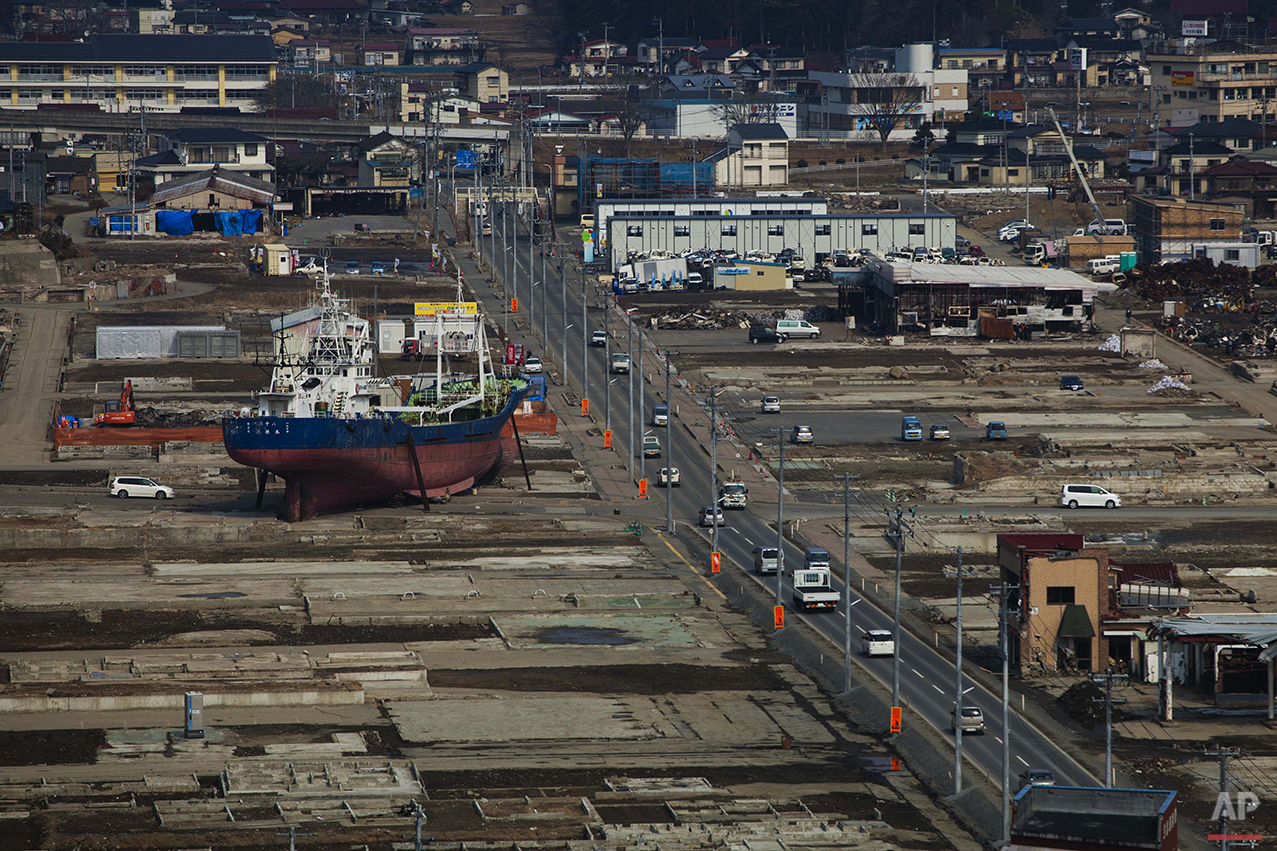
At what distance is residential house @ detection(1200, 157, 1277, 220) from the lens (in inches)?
7283

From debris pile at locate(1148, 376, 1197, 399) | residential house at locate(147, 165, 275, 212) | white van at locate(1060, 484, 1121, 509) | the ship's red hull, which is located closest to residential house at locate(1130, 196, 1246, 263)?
debris pile at locate(1148, 376, 1197, 399)

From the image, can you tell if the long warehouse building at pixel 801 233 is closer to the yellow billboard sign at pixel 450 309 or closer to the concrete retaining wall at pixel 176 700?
the yellow billboard sign at pixel 450 309

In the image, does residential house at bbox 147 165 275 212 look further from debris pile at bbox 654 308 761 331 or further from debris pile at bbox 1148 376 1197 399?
debris pile at bbox 1148 376 1197 399

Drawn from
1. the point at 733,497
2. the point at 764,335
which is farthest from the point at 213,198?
the point at 733,497

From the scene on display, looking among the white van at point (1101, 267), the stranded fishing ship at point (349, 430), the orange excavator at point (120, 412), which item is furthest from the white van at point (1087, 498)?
the white van at point (1101, 267)

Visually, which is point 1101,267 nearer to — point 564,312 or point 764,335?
point 764,335

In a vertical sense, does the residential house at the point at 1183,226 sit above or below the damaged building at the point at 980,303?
above

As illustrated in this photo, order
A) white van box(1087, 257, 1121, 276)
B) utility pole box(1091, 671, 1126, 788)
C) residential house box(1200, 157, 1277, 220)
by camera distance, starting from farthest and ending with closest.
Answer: residential house box(1200, 157, 1277, 220)
white van box(1087, 257, 1121, 276)
utility pole box(1091, 671, 1126, 788)

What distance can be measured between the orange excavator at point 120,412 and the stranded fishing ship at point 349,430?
41.5 feet

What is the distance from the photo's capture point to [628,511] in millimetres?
89625

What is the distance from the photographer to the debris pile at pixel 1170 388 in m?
116

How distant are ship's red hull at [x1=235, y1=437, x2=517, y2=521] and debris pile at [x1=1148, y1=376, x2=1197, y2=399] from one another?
45236 millimetres

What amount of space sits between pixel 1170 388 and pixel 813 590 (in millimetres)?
53069

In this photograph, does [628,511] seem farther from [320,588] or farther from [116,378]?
[116,378]
